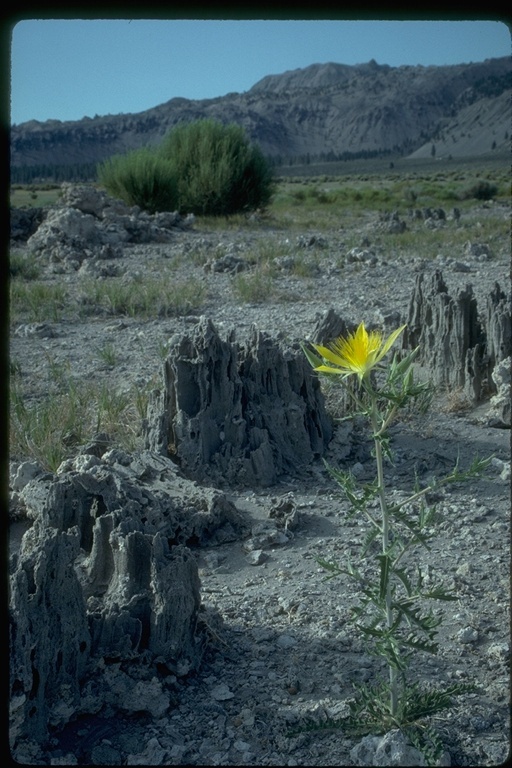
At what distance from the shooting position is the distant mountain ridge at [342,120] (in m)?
67.2

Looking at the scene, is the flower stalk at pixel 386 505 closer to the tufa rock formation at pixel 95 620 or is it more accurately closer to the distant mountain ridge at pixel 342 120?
the tufa rock formation at pixel 95 620

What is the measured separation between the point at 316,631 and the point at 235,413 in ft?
5.26

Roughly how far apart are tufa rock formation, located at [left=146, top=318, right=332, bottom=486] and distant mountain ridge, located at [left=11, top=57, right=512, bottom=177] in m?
53.9

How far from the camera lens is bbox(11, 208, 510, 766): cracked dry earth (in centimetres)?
192

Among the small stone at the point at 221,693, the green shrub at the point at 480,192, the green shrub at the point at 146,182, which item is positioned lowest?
the small stone at the point at 221,693

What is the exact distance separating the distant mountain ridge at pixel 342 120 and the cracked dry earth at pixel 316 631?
54.1m

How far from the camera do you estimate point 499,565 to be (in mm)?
2838

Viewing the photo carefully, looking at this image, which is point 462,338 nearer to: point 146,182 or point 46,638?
point 46,638

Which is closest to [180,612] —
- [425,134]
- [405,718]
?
[405,718]

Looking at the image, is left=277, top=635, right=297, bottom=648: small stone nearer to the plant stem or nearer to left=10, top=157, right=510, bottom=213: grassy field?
the plant stem

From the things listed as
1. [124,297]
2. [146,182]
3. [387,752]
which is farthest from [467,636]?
[146,182]

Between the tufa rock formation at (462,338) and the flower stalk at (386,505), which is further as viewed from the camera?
the tufa rock formation at (462,338)

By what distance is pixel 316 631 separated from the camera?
95.7 inches

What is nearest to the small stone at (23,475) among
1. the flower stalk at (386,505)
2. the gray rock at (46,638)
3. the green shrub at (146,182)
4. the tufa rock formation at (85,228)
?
the gray rock at (46,638)
